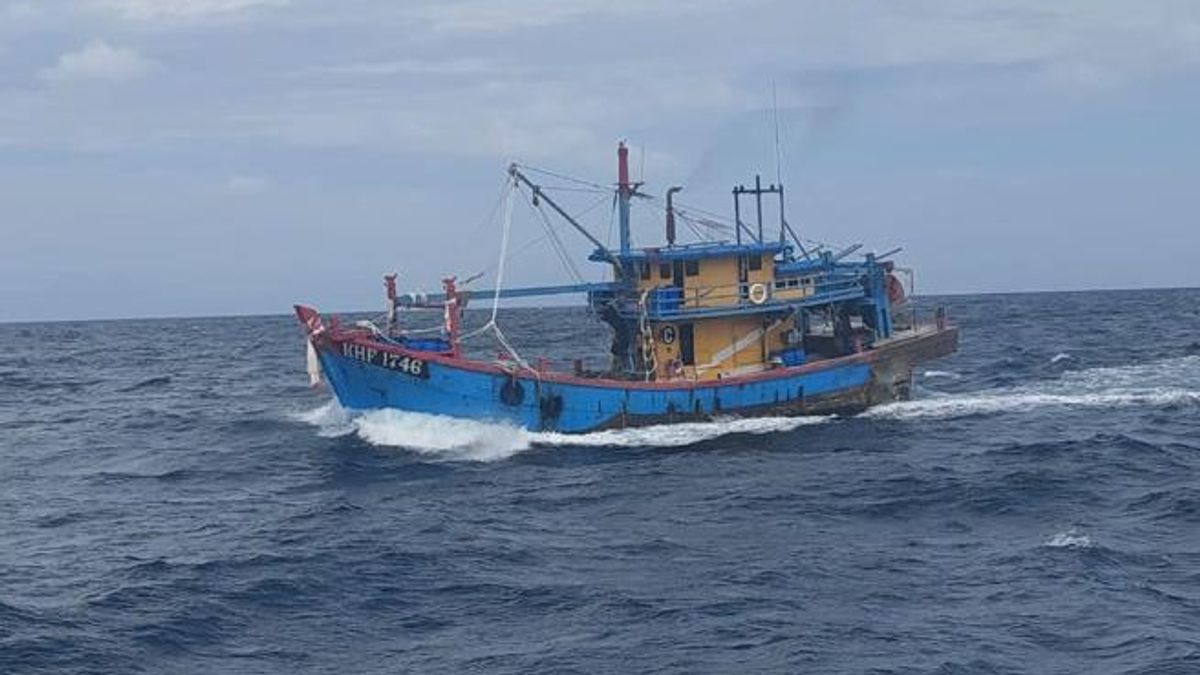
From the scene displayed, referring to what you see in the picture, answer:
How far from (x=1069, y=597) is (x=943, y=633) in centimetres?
274

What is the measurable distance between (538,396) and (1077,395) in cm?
2046

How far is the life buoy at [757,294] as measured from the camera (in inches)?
1604

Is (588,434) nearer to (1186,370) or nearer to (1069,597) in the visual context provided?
(1069,597)

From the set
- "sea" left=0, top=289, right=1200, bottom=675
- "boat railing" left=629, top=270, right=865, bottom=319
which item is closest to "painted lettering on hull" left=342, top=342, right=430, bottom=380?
"sea" left=0, top=289, right=1200, bottom=675

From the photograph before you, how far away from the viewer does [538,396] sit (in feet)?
124

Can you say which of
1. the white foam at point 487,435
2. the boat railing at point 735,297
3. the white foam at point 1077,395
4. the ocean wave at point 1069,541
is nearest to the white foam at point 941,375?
the white foam at point 1077,395

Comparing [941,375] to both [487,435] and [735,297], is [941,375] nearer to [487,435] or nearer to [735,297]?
[735,297]

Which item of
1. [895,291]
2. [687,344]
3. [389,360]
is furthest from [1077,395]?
[389,360]

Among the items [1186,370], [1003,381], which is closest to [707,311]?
[1003,381]

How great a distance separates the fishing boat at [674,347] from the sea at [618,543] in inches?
32.3

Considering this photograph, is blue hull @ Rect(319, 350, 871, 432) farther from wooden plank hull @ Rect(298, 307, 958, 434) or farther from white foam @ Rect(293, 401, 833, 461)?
white foam @ Rect(293, 401, 833, 461)

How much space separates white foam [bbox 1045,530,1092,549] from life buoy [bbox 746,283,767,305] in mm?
16670

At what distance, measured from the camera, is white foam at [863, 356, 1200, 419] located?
4388cm

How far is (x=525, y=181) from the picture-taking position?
130 feet
